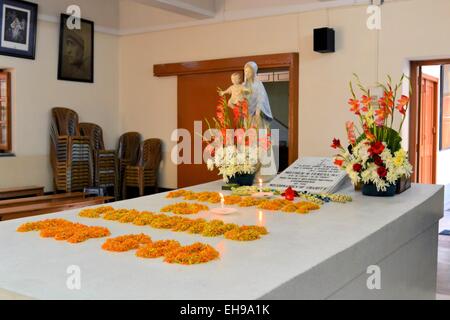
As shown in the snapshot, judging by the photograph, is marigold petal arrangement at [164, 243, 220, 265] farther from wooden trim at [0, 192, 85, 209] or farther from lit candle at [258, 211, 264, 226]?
wooden trim at [0, 192, 85, 209]

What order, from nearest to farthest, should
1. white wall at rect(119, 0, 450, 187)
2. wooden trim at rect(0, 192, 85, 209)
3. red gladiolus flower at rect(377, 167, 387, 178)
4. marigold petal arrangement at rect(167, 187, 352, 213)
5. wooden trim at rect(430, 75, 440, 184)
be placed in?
marigold petal arrangement at rect(167, 187, 352, 213) → red gladiolus flower at rect(377, 167, 387, 178) → wooden trim at rect(0, 192, 85, 209) → white wall at rect(119, 0, 450, 187) → wooden trim at rect(430, 75, 440, 184)

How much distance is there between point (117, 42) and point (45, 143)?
7.50 feet

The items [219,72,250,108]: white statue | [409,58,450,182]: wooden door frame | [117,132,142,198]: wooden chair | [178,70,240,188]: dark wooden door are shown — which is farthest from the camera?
[117,132,142,198]: wooden chair

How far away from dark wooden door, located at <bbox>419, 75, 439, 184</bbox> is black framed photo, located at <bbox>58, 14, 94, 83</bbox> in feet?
17.5

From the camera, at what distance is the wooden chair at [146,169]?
779cm

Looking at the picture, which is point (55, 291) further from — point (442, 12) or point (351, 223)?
point (442, 12)

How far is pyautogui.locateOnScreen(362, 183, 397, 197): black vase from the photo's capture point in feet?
10.3

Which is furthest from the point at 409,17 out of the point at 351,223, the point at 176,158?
the point at 351,223

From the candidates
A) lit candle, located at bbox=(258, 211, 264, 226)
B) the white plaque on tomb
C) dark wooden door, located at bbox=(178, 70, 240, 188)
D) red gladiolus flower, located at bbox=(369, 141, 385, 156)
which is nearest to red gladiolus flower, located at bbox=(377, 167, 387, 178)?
red gladiolus flower, located at bbox=(369, 141, 385, 156)

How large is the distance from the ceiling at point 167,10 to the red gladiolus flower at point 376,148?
12.6 ft

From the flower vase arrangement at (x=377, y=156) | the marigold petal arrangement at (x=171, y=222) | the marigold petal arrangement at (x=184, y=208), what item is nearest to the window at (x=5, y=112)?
the marigold petal arrangement at (x=171, y=222)

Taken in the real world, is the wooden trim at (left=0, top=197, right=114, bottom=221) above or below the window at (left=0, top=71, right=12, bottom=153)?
below

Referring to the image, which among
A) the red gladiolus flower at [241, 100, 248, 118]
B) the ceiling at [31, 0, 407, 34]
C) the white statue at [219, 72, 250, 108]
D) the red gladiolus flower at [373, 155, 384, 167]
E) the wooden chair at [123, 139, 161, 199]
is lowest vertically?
the wooden chair at [123, 139, 161, 199]

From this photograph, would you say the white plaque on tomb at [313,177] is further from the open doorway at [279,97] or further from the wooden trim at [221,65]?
the open doorway at [279,97]
